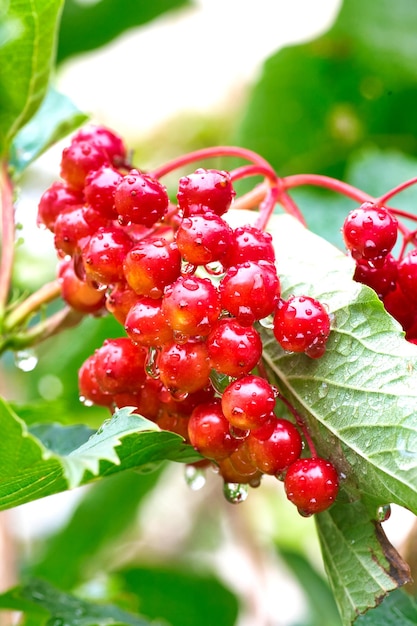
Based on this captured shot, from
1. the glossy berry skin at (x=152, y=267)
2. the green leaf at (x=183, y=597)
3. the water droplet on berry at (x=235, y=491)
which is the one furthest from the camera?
the green leaf at (x=183, y=597)

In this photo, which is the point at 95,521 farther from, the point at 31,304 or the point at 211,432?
the point at 211,432

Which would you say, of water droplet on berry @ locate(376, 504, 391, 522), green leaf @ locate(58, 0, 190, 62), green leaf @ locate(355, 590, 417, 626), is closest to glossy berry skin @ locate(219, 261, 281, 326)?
water droplet on berry @ locate(376, 504, 391, 522)

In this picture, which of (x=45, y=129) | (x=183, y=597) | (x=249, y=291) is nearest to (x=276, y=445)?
(x=249, y=291)

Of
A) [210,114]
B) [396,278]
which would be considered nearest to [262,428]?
[396,278]

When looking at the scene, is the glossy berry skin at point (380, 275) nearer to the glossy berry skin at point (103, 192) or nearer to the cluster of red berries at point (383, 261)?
the cluster of red berries at point (383, 261)

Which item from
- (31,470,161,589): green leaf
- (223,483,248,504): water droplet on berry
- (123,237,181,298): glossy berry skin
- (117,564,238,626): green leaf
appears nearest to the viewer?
(123,237,181,298): glossy berry skin

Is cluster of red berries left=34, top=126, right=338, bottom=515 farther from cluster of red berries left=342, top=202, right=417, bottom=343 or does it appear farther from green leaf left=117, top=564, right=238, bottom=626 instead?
green leaf left=117, top=564, right=238, bottom=626

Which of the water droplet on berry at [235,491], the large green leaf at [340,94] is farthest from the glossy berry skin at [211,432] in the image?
the large green leaf at [340,94]
